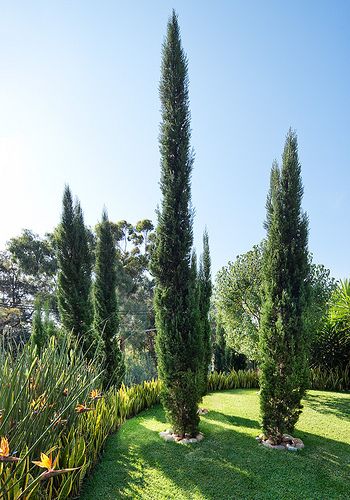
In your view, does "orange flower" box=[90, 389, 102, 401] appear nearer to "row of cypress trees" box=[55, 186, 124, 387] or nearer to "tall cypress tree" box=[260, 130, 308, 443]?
"tall cypress tree" box=[260, 130, 308, 443]

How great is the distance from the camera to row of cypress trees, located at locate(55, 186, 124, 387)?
32.2ft

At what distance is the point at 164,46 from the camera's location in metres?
6.59

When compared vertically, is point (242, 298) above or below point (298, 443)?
above

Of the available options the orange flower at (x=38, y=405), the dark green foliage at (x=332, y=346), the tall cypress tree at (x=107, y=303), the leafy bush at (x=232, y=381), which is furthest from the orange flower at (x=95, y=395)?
the dark green foliage at (x=332, y=346)

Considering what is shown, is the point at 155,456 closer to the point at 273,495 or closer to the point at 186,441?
the point at 186,441

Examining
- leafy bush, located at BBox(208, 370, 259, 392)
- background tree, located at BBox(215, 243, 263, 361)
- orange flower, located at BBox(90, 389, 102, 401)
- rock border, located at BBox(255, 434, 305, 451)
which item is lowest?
leafy bush, located at BBox(208, 370, 259, 392)

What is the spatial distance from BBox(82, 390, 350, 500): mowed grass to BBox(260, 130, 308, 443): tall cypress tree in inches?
26.2

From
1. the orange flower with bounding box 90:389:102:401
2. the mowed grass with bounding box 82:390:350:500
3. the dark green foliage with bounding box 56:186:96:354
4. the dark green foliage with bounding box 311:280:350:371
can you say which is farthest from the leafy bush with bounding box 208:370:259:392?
the orange flower with bounding box 90:389:102:401

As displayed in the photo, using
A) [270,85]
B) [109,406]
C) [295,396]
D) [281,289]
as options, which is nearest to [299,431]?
[295,396]

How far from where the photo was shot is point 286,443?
210 inches

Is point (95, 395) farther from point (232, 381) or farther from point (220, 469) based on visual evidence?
point (232, 381)

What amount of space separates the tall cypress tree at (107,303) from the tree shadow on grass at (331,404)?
529 cm

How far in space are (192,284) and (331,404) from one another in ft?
18.3

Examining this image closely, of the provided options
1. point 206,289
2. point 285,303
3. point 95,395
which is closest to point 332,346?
point 206,289
